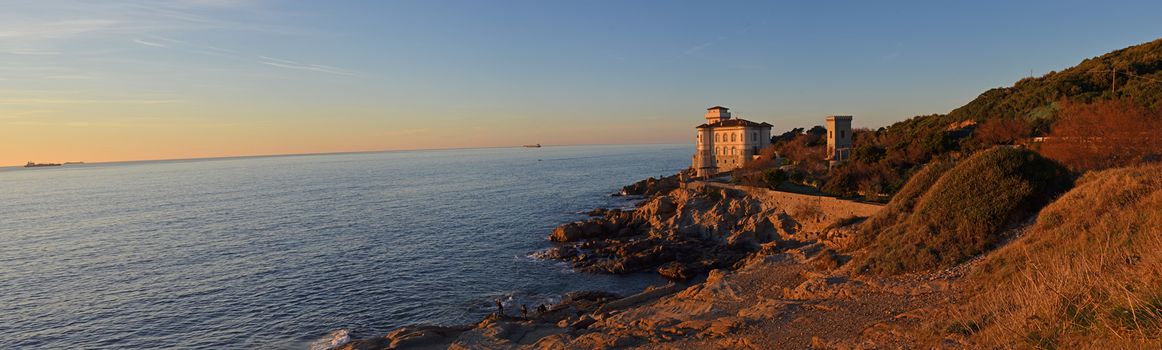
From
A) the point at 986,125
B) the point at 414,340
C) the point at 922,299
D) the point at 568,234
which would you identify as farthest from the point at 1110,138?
the point at 414,340

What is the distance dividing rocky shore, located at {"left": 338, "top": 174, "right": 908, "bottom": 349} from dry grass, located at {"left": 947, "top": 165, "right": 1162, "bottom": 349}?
4537 mm

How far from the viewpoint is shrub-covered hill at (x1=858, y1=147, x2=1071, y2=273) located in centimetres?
2080

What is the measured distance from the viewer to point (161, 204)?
8306 centimetres

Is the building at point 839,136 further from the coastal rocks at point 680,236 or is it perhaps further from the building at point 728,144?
the coastal rocks at point 680,236

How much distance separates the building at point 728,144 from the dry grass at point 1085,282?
52.9 m

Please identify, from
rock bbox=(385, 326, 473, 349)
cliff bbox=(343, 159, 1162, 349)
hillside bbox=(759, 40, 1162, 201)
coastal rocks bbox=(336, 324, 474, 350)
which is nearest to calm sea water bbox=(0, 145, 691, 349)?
rock bbox=(385, 326, 473, 349)

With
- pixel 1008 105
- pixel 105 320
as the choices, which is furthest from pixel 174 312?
pixel 1008 105

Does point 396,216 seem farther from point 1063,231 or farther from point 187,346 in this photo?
point 1063,231

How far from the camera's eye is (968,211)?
22.7m

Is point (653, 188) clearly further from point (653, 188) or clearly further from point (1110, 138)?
point (1110, 138)

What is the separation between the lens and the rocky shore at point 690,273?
63.9 ft

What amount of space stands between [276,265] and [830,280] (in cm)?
3772

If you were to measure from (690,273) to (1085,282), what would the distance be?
948 inches

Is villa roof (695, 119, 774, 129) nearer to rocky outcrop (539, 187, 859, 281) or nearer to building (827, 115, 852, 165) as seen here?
building (827, 115, 852, 165)
